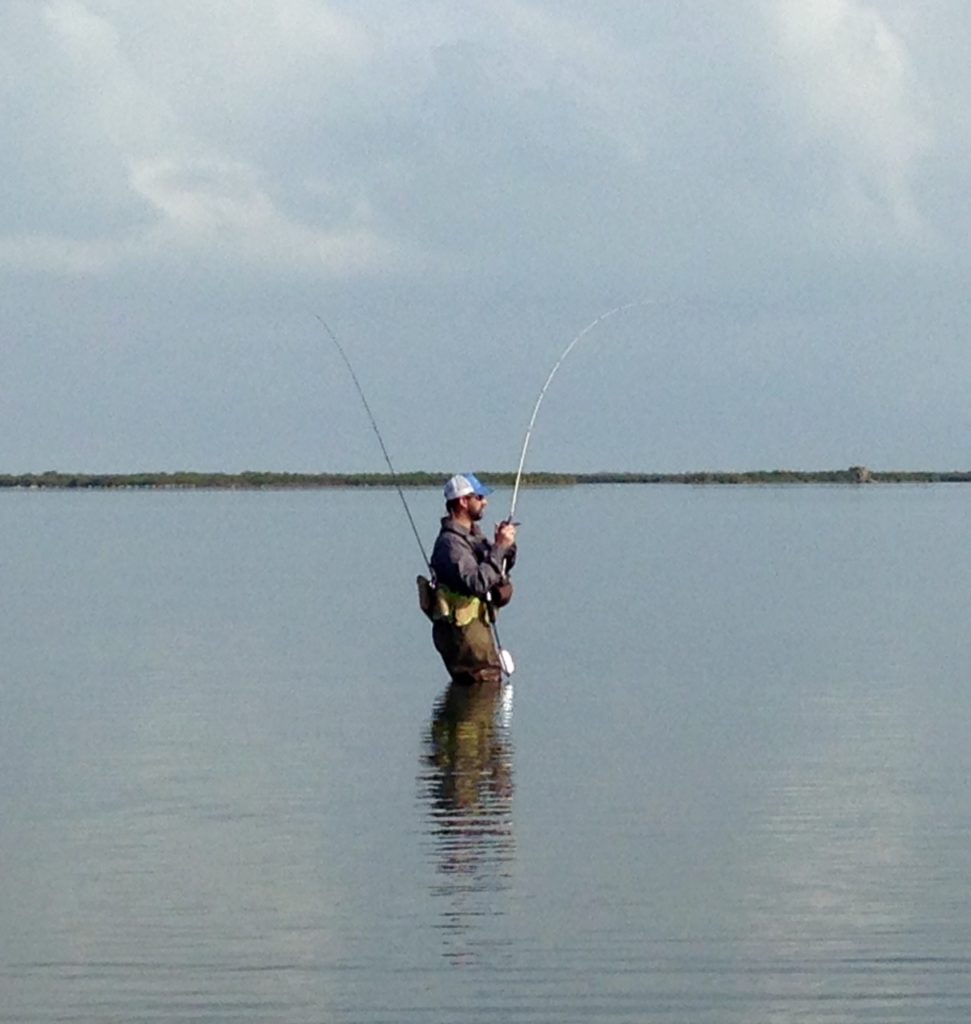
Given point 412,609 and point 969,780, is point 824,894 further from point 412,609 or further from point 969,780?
point 412,609

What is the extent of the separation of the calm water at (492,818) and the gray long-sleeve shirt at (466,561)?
87 centimetres

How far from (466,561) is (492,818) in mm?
4663

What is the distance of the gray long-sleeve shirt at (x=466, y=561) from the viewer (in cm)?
1619

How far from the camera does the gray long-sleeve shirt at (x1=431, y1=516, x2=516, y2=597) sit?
16188 mm

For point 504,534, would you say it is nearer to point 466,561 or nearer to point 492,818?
point 466,561

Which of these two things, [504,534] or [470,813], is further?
[504,534]

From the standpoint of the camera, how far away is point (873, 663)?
20016 mm

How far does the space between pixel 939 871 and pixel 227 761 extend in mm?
5104

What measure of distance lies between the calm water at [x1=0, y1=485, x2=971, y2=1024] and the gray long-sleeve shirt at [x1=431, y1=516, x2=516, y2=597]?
866 mm

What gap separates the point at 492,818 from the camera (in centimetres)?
1171

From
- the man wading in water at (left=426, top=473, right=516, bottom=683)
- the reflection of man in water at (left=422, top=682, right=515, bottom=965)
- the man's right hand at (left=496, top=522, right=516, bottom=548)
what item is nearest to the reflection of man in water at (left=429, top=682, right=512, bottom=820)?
the reflection of man in water at (left=422, top=682, right=515, bottom=965)

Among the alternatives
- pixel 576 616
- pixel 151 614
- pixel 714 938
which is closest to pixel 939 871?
pixel 714 938

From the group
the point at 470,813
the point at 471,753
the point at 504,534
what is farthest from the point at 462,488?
the point at 470,813

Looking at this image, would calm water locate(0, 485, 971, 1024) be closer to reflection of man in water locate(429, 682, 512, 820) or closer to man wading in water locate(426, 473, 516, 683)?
reflection of man in water locate(429, 682, 512, 820)
